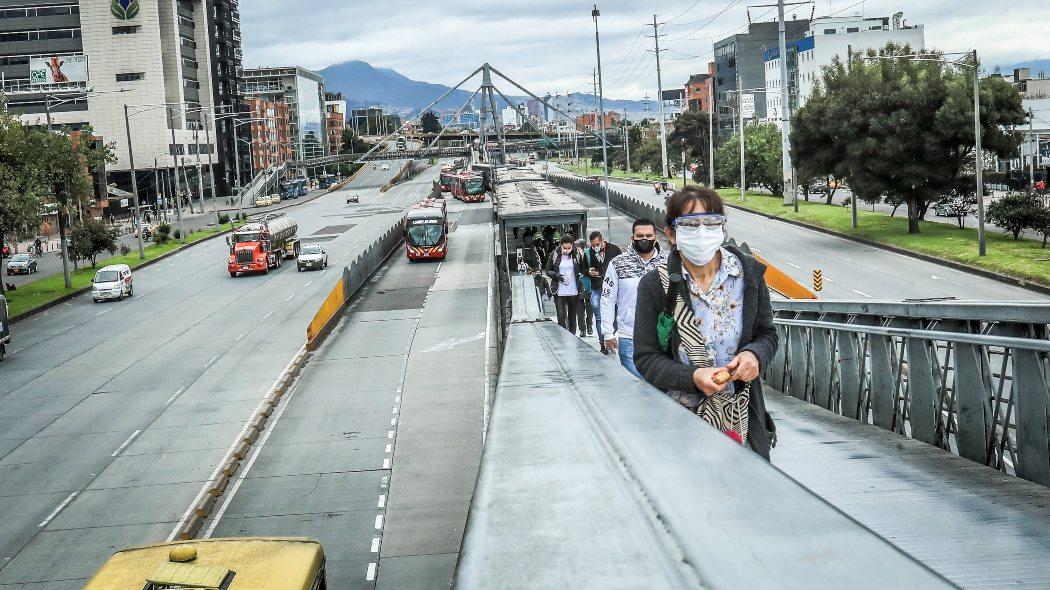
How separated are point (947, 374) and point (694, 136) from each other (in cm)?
11081

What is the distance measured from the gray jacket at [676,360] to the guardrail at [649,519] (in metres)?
1.67

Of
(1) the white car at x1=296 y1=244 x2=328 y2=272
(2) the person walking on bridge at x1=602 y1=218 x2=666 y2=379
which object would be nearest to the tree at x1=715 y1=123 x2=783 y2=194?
(1) the white car at x1=296 y1=244 x2=328 y2=272

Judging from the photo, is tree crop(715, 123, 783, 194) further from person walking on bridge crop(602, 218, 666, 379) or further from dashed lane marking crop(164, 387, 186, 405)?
person walking on bridge crop(602, 218, 666, 379)

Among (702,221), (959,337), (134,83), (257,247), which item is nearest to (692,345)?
(702,221)

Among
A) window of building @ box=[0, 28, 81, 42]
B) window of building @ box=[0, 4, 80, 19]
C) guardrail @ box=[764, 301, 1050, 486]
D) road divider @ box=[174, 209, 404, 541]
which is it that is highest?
window of building @ box=[0, 4, 80, 19]

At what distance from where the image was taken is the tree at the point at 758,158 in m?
95.4

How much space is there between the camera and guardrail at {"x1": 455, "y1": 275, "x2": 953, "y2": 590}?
6.56 feet

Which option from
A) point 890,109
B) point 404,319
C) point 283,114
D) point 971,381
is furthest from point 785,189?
point 283,114

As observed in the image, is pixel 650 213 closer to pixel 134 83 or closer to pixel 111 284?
pixel 111 284

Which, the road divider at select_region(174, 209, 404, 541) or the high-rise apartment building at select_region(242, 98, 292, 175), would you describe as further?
the high-rise apartment building at select_region(242, 98, 292, 175)

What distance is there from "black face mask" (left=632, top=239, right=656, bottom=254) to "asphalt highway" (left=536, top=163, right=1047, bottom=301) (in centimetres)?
1969

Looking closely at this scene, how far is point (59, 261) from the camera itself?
249ft

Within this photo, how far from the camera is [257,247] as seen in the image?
203 ft

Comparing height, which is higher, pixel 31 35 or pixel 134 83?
pixel 31 35
